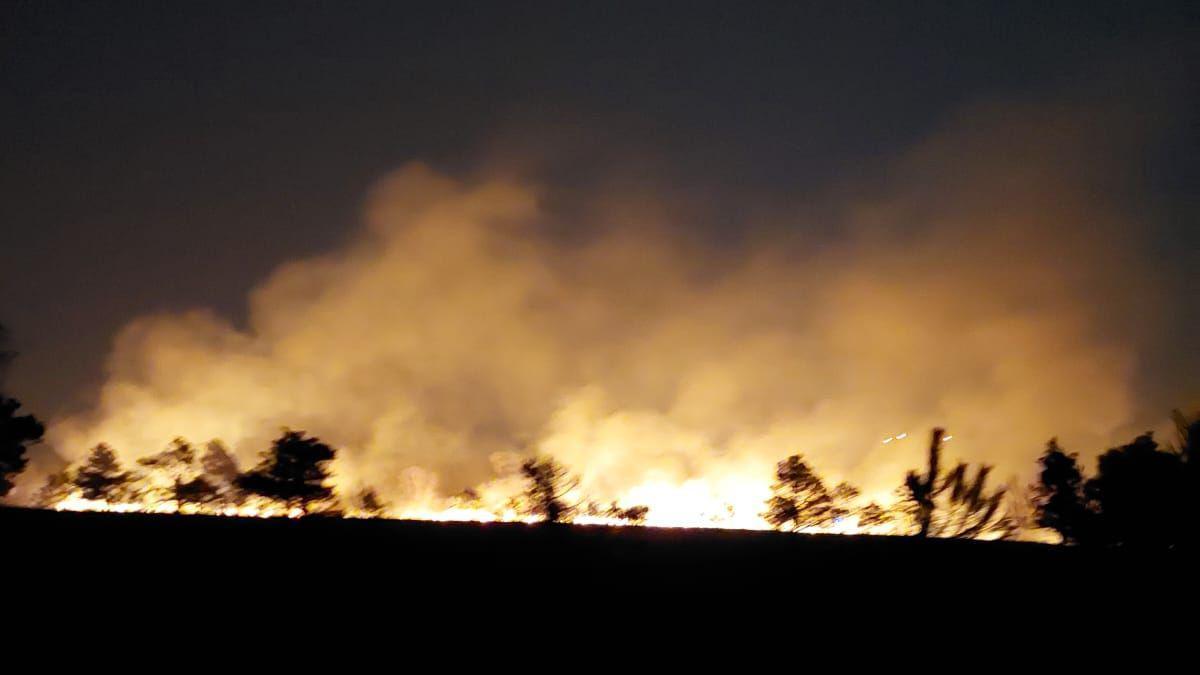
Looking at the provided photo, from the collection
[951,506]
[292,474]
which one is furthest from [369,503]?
[951,506]

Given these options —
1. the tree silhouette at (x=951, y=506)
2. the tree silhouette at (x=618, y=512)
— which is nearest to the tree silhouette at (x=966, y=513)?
the tree silhouette at (x=951, y=506)

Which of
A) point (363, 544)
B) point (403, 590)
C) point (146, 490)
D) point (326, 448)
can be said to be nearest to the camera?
point (403, 590)

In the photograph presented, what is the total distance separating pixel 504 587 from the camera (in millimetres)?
8609

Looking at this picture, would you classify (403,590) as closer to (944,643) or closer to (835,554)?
(944,643)

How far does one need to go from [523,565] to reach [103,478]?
34390mm

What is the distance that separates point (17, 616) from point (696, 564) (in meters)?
8.36

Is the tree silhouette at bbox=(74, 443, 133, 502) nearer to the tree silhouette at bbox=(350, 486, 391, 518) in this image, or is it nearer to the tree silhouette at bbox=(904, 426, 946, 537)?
the tree silhouette at bbox=(350, 486, 391, 518)

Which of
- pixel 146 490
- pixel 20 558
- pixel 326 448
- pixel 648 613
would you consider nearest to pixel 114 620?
pixel 20 558

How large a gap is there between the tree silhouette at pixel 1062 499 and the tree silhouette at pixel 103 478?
42341mm

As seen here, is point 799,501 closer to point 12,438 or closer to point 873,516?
point 873,516

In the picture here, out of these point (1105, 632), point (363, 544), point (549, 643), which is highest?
point (363, 544)

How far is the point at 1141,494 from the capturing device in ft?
73.6

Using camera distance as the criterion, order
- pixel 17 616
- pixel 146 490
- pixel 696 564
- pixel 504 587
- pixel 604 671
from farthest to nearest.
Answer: pixel 146 490
pixel 696 564
pixel 504 587
pixel 604 671
pixel 17 616

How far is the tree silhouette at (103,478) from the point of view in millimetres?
33062
